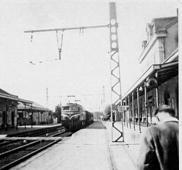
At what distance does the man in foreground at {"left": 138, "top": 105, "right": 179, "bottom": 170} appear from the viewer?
280cm

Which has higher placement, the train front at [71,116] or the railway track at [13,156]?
the train front at [71,116]

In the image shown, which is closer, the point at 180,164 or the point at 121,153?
the point at 180,164

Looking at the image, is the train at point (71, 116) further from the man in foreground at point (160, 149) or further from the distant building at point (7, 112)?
the man in foreground at point (160, 149)

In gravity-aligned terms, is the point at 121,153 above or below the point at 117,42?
below

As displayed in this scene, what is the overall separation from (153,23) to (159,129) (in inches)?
930

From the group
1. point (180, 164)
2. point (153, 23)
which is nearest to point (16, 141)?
point (153, 23)

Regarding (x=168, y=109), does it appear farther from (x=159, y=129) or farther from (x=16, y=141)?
(x=16, y=141)

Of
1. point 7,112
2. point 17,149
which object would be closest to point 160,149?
point 17,149

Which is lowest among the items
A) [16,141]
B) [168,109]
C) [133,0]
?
[16,141]

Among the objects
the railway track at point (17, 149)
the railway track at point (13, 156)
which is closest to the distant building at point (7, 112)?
the railway track at point (17, 149)

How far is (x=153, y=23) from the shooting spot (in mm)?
25297

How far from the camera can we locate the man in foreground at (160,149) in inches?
110

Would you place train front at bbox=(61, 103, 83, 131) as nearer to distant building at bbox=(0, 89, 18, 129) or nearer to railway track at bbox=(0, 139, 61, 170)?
distant building at bbox=(0, 89, 18, 129)

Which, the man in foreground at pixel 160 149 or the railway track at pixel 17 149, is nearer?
the man in foreground at pixel 160 149
